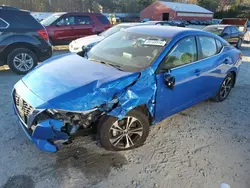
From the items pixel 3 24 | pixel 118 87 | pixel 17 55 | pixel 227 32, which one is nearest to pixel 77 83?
pixel 118 87

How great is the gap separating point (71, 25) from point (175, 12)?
28.9m

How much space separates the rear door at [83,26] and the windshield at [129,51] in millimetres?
6848

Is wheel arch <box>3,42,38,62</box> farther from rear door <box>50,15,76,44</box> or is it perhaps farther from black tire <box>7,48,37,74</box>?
rear door <box>50,15,76,44</box>

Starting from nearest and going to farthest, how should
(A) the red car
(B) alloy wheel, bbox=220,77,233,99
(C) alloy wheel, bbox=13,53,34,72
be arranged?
(B) alloy wheel, bbox=220,77,233,99
(C) alloy wheel, bbox=13,53,34,72
(A) the red car

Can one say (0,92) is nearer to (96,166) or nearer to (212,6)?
(96,166)

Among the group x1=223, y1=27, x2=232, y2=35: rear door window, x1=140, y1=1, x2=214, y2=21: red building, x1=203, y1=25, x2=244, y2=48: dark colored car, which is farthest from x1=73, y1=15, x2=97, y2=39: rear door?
x1=140, y1=1, x2=214, y2=21: red building

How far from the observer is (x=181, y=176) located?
265 centimetres

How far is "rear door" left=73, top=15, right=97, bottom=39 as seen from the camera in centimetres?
1029

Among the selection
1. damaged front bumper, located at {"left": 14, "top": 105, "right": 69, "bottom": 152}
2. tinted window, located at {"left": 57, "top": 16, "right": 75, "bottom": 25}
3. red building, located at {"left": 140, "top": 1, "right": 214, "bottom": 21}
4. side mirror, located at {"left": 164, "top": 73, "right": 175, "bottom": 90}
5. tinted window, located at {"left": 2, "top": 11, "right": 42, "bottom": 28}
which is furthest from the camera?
red building, located at {"left": 140, "top": 1, "right": 214, "bottom": 21}

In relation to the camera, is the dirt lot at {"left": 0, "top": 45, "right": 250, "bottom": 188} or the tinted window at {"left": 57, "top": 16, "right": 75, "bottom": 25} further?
the tinted window at {"left": 57, "top": 16, "right": 75, "bottom": 25}

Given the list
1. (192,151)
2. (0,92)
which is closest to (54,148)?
(192,151)

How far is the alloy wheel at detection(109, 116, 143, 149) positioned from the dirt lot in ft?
0.46

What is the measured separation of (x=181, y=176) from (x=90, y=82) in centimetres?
161

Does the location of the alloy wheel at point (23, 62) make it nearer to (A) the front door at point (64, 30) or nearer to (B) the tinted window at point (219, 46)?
(A) the front door at point (64, 30)
